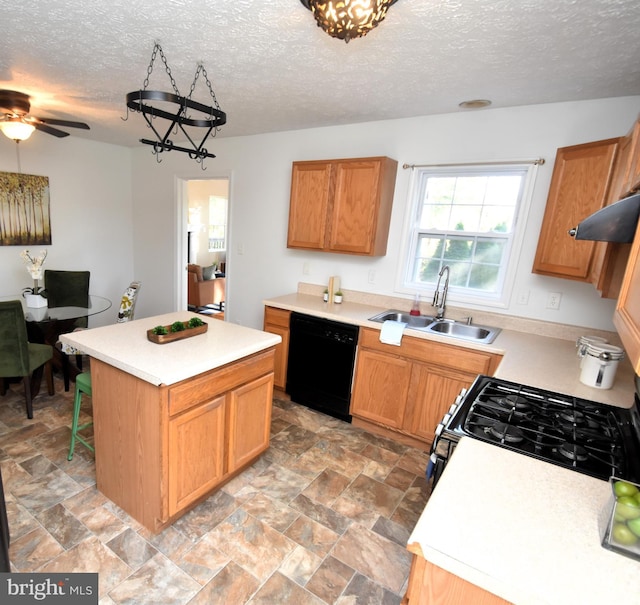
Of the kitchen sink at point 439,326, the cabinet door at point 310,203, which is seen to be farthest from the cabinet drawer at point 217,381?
the cabinet door at point 310,203

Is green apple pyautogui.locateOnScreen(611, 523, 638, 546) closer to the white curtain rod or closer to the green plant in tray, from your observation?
the green plant in tray

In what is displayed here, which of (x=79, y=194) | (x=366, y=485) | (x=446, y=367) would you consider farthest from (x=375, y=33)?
(x=79, y=194)

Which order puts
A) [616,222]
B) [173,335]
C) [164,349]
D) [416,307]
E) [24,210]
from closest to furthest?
[616,222] → [164,349] → [173,335] → [416,307] → [24,210]

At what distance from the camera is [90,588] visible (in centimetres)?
141

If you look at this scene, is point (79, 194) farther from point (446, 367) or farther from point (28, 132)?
point (446, 367)

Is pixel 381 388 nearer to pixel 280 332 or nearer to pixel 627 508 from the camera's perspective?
pixel 280 332

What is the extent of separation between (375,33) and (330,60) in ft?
1.21

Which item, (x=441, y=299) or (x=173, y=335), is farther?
(x=441, y=299)

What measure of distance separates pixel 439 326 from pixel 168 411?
6.61 ft

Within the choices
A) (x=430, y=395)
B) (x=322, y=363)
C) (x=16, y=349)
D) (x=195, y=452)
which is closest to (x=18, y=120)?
(x=16, y=349)

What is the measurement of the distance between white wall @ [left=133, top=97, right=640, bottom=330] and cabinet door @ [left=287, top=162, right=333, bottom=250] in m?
Answer: 0.31

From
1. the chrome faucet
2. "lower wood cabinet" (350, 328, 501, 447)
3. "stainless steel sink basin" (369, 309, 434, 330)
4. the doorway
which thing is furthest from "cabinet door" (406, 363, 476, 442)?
the doorway

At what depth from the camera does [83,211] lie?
441 cm

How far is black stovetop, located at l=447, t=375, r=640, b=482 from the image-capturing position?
1.11 meters
